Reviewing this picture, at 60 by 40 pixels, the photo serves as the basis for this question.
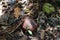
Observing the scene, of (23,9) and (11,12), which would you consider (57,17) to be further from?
(11,12)

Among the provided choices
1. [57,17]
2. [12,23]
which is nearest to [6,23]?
[12,23]

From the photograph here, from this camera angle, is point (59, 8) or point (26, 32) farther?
point (59, 8)

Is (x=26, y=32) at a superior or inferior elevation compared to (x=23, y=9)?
inferior

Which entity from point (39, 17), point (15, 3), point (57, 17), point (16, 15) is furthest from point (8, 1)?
point (57, 17)

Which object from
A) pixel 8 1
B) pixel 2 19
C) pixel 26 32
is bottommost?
pixel 26 32

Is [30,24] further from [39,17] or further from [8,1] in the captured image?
[8,1]

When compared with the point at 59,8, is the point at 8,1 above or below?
above
